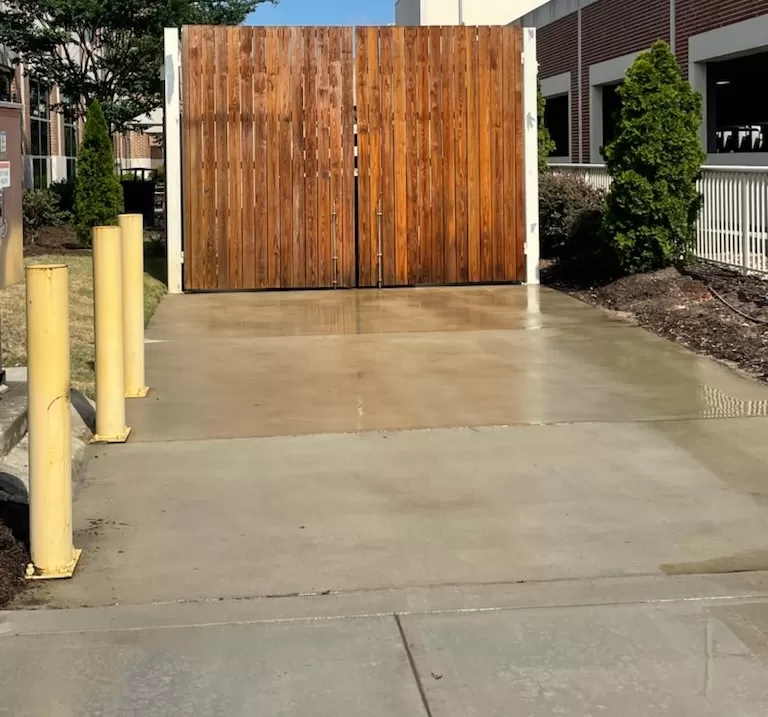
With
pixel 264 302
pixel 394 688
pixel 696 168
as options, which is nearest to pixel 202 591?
pixel 394 688

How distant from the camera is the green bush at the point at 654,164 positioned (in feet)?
43.4

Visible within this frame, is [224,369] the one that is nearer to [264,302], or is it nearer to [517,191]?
[264,302]

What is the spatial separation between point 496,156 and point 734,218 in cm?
323

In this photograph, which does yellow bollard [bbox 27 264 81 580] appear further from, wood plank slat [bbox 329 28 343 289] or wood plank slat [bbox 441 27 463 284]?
wood plank slat [bbox 441 27 463 284]

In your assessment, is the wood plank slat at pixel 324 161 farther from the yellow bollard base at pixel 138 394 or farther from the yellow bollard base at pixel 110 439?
the yellow bollard base at pixel 110 439

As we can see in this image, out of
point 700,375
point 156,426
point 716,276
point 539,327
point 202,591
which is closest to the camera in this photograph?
point 202,591

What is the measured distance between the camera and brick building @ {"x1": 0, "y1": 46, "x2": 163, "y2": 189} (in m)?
23.7

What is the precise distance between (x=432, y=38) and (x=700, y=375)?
284 inches

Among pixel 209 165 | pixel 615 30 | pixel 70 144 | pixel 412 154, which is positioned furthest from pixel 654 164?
pixel 70 144

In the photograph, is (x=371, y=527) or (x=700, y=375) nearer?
(x=371, y=527)

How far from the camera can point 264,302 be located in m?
13.6

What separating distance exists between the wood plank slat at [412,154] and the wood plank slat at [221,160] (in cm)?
225

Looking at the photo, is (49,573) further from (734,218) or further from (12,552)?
(734,218)

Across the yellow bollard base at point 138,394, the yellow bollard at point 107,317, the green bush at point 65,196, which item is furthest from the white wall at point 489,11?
the yellow bollard at point 107,317
